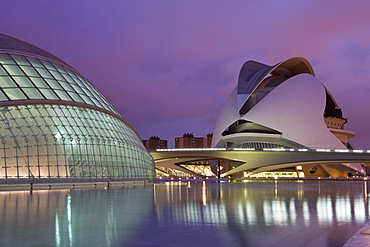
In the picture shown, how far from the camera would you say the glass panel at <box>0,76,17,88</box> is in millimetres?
35912

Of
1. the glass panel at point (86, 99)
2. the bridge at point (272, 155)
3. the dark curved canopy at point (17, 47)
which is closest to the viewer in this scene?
the dark curved canopy at point (17, 47)

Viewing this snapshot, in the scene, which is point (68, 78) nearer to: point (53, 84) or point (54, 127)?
point (53, 84)

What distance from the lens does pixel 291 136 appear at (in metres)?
76.2

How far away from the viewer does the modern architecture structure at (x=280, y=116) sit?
250ft

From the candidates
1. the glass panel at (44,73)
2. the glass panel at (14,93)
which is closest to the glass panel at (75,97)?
the glass panel at (44,73)

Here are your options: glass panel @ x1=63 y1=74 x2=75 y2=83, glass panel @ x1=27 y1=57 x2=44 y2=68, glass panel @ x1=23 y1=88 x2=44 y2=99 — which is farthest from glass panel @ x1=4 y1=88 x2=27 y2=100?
glass panel @ x1=63 y1=74 x2=75 y2=83

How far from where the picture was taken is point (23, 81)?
123 ft

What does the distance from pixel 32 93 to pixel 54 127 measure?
138 inches

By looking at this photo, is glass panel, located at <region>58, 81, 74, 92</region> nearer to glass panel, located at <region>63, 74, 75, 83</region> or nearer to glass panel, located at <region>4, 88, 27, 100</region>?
glass panel, located at <region>63, 74, 75, 83</region>

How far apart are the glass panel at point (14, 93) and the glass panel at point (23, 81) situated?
3.26ft

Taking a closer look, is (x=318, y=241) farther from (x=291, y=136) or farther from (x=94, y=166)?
(x=291, y=136)

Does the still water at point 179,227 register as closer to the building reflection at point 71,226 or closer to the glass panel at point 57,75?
the building reflection at point 71,226

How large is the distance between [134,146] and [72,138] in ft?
30.7

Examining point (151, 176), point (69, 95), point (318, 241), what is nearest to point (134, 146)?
point (151, 176)
